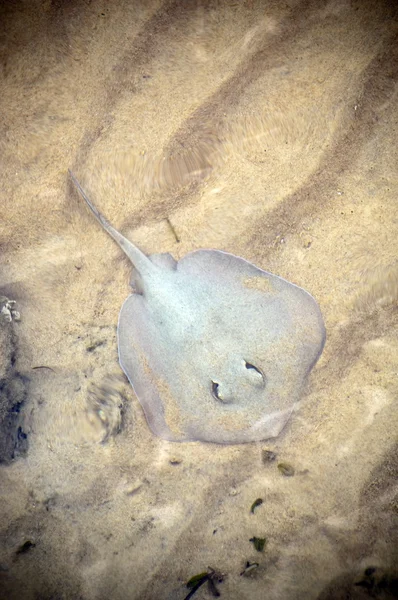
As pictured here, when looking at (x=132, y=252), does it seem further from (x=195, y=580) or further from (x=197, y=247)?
(x=195, y=580)

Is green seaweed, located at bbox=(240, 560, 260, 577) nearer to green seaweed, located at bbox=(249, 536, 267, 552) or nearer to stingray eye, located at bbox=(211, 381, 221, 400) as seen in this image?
green seaweed, located at bbox=(249, 536, 267, 552)

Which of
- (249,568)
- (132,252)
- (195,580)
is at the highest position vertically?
(132,252)

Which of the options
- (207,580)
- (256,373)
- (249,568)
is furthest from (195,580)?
(256,373)

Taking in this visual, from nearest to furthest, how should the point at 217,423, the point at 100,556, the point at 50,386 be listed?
the point at 217,423 → the point at 100,556 → the point at 50,386

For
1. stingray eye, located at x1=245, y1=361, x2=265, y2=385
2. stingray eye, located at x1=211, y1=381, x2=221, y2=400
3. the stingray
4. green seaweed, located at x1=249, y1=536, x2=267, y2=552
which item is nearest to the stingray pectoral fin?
the stingray

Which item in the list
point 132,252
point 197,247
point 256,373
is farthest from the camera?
point 197,247

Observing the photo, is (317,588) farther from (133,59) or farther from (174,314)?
(133,59)

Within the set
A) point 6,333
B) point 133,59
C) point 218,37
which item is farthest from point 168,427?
point 218,37

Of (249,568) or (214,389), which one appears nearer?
(214,389)
